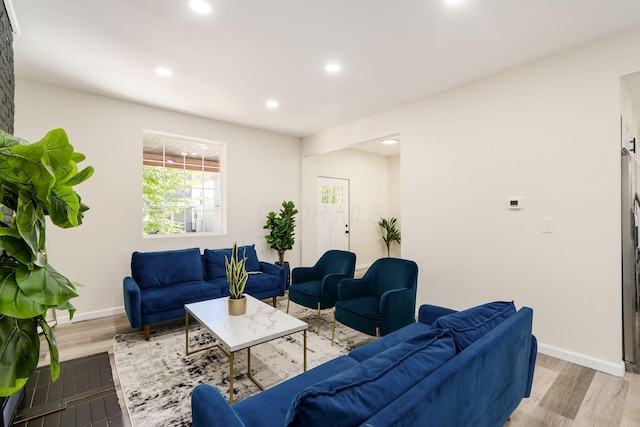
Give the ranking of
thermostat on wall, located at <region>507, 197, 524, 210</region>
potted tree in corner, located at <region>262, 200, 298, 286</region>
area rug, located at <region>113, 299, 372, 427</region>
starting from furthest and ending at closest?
potted tree in corner, located at <region>262, 200, 298, 286</region>, thermostat on wall, located at <region>507, 197, 524, 210</region>, area rug, located at <region>113, 299, 372, 427</region>

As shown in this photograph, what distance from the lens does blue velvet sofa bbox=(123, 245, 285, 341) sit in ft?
10.0

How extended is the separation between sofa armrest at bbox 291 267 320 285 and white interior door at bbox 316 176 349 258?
7.27 feet

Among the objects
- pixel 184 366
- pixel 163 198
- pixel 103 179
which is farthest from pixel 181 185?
pixel 184 366

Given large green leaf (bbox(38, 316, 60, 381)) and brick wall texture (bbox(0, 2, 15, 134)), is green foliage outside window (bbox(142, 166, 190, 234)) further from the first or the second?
large green leaf (bbox(38, 316, 60, 381))

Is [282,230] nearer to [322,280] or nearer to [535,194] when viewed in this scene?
[322,280]

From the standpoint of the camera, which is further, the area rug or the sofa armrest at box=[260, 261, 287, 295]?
the sofa armrest at box=[260, 261, 287, 295]

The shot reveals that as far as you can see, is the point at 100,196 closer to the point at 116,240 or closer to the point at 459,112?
the point at 116,240

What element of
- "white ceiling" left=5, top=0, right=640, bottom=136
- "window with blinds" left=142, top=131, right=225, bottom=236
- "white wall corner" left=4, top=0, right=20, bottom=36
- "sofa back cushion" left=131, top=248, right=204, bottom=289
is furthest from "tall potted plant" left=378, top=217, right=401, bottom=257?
"white wall corner" left=4, top=0, right=20, bottom=36

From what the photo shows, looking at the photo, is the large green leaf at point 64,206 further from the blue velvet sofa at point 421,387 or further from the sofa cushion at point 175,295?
the sofa cushion at point 175,295

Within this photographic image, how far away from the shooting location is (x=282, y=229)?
5.18m

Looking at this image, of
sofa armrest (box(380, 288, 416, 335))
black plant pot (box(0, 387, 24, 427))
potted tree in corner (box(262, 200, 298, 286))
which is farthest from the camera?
potted tree in corner (box(262, 200, 298, 286))

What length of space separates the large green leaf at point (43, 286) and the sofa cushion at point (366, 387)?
0.67 m

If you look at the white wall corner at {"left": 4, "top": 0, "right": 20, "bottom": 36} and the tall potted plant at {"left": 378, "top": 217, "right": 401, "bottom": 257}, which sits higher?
the white wall corner at {"left": 4, "top": 0, "right": 20, "bottom": 36}

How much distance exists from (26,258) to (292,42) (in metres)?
2.51
